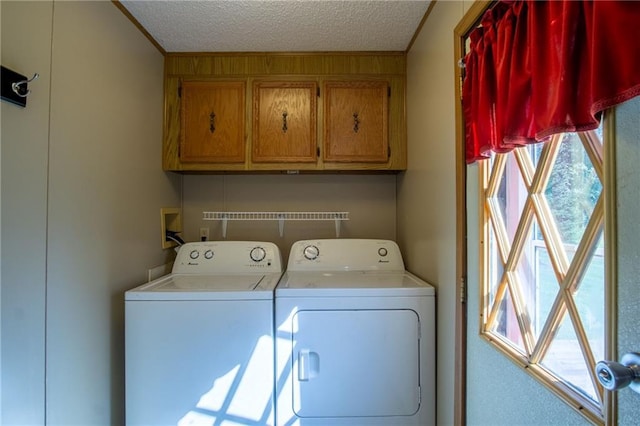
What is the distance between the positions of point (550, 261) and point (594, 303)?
0.15 m

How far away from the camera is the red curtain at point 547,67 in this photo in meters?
0.56

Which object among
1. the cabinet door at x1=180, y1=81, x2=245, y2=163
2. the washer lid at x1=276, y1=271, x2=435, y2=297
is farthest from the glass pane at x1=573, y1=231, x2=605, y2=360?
the cabinet door at x1=180, y1=81, x2=245, y2=163

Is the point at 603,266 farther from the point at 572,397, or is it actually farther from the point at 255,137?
the point at 255,137

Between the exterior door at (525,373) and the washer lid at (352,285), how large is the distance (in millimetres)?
350

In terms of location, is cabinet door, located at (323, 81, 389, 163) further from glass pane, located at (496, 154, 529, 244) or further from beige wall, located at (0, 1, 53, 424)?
beige wall, located at (0, 1, 53, 424)

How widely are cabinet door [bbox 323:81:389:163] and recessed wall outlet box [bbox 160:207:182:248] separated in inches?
45.5

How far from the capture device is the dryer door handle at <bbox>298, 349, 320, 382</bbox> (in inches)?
56.6

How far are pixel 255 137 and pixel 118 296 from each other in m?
1.23

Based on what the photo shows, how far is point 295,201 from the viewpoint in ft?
7.41

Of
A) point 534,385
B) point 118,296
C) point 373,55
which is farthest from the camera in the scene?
point 373,55

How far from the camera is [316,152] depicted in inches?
78.5

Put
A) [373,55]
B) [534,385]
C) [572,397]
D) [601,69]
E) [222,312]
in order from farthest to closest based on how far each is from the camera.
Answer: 1. [373,55]
2. [222,312]
3. [534,385]
4. [572,397]
5. [601,69]

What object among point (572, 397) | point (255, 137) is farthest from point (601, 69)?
point (255, 137)

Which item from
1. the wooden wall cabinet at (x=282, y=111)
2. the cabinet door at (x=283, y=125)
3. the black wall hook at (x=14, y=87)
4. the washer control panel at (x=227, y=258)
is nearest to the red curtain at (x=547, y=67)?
the wooden wall cabinet at (x=282, y=111)
